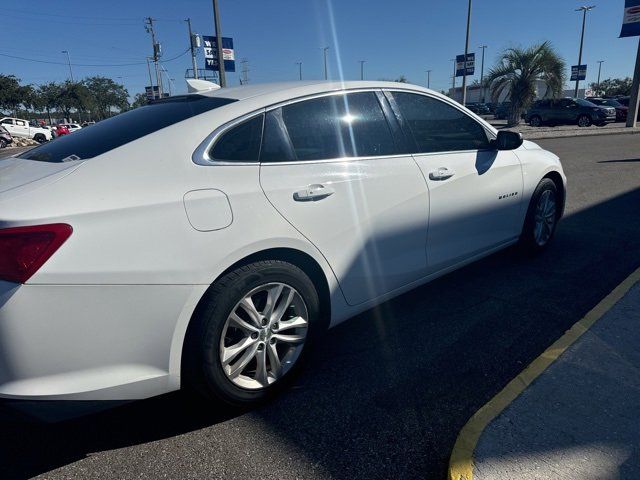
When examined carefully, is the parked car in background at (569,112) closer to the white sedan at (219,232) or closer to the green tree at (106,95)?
the white sedan at (219,232)

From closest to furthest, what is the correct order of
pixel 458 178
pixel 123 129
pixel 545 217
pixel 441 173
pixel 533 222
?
1. pixel 123 129
2. pixel 441 173
3. pixel 458 178
4. pixel 533 222
5. pixel 545 217

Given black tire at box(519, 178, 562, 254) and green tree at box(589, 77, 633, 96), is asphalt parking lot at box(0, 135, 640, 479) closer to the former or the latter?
black tire at box(519, 178, 562, 254)

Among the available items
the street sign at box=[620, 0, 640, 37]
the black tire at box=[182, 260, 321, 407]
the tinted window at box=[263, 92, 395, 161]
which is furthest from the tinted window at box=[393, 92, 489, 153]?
the street sign at box=[620, 0, 640, 37]

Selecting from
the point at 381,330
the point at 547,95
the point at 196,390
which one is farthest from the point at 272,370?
the point at 547,95

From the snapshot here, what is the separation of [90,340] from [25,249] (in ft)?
1.37

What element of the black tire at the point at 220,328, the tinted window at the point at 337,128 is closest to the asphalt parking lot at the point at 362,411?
the black tire at the point at 220,328

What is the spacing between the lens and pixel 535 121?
95.4ft

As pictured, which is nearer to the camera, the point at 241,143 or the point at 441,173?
the point at 241,143

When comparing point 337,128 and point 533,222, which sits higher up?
point 337,128

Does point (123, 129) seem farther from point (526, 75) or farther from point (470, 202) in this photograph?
point (526, 75)

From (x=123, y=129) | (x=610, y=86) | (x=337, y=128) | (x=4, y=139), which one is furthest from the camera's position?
(x=610, y=86)

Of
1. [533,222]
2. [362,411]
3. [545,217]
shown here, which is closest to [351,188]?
[362,411]

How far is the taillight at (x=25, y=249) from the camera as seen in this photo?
5.50ft

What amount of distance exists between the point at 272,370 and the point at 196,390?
0.41m
